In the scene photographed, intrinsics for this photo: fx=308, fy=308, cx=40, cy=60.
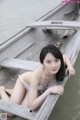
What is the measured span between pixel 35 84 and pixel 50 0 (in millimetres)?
5232

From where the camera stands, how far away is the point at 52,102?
282 cm

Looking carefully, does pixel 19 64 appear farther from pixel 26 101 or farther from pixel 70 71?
pixel 70 71

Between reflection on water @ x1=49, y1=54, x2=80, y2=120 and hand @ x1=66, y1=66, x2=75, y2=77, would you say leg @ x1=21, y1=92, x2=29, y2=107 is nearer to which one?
reflection on water @ x1=49, y1=54, x2=80, y2=120

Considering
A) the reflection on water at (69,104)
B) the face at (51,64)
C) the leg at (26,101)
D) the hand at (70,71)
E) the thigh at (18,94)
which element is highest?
the face at (51,64)

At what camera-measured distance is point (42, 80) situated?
10.1 feet

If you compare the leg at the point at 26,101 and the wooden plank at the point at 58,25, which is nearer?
the leg at the point at 26,101

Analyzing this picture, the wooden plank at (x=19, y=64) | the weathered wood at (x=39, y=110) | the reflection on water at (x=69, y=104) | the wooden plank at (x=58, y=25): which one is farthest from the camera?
the wooden plank at (x=58, y=25)

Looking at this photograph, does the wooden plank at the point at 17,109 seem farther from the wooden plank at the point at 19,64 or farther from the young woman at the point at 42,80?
the wooden plank at the point at 19,64

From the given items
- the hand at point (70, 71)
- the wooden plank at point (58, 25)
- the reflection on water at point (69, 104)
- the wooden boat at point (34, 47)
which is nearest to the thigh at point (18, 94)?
the wooden boat at point (34, 47)

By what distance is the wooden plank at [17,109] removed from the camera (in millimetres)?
2834

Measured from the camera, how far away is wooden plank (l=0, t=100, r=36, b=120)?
2834 mm

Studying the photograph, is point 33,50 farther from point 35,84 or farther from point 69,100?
point 35,84

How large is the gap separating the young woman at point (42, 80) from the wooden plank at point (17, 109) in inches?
2.4

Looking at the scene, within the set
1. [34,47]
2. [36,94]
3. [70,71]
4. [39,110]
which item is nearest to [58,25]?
[34,47]
